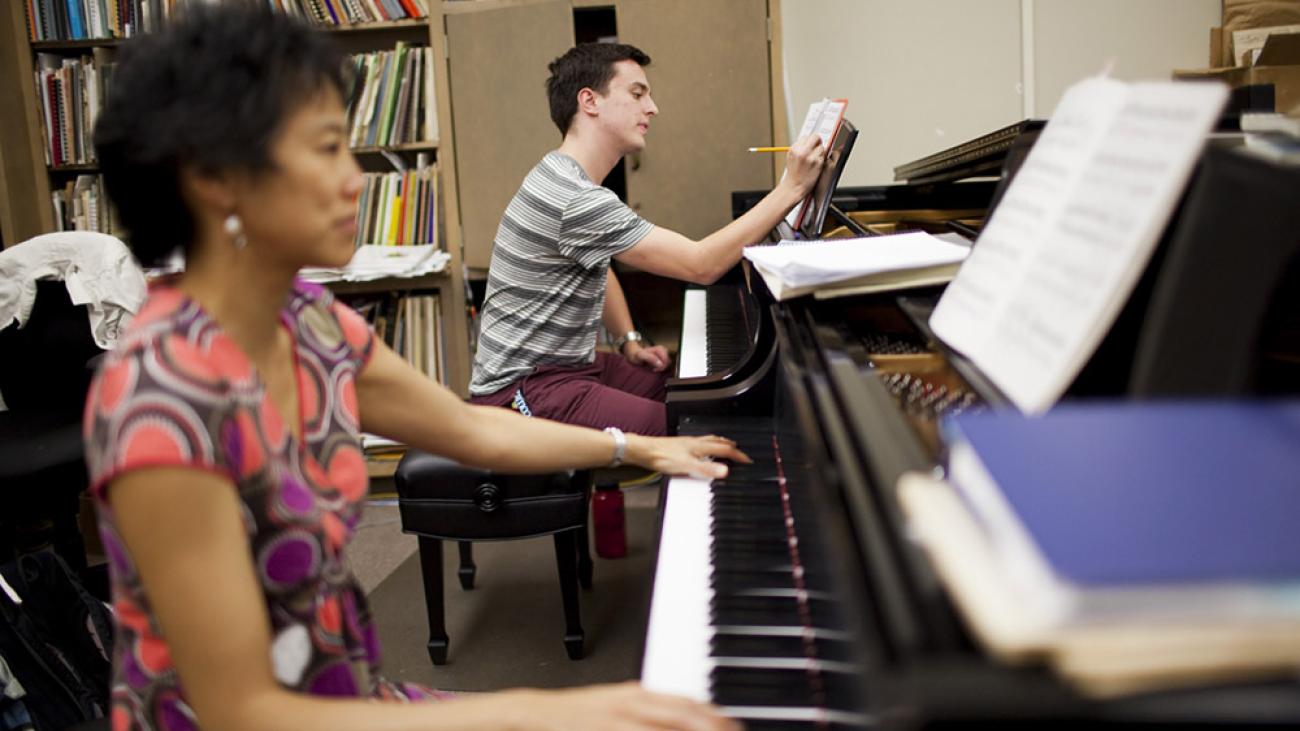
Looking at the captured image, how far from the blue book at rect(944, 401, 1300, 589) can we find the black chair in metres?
2.55

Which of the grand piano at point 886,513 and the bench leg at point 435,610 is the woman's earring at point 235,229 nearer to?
the grand piano at point 886,513

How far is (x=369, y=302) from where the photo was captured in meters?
3.69

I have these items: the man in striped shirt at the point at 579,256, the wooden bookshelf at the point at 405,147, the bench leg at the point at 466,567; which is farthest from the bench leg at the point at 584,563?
the wooden bookshelf at the point at 405,147

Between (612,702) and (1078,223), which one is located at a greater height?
(1078,223)

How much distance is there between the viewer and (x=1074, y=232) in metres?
0.87

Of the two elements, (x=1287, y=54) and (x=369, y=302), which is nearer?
(x=1287, y=54)

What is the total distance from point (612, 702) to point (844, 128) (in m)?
1.66

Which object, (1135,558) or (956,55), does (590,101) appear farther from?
(1135,558)

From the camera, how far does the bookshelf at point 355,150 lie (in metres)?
3.44

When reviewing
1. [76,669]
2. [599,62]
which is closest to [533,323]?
[599,62]

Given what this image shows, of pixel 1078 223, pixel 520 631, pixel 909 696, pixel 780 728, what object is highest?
pixel 1078 223

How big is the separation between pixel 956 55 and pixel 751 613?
9.84ft

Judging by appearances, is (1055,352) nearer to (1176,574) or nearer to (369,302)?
(1176,574)

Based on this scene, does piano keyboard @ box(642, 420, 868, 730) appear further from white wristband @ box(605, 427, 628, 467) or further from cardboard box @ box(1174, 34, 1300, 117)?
cardboard box @ box(1174, 34, 1300, 117)
